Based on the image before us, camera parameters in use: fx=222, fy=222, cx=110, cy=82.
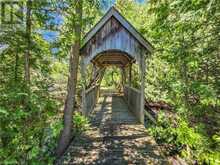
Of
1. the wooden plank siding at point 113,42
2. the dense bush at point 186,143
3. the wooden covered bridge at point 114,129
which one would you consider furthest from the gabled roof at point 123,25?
the dense bush at point 186,143

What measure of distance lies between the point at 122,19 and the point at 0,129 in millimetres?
6141

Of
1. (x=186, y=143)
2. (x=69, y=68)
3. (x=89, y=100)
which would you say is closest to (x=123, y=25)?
(x=69, y=68)

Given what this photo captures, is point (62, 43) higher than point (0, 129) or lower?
higher

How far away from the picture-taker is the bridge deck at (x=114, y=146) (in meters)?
5.22

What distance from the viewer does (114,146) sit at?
6105 mm

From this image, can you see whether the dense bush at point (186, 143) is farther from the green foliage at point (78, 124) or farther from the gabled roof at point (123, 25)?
the gabled roof at point (123, 25)

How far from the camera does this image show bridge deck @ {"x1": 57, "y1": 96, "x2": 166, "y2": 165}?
17.1ft

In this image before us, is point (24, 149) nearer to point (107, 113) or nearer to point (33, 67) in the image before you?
point (33, 67)

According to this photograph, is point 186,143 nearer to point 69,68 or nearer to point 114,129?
point 114,129

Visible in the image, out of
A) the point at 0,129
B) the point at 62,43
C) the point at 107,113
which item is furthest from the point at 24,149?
the point at 107,113

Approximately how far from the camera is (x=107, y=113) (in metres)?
10.8

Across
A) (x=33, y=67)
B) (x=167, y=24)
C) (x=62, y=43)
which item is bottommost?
(x=33, y=67)

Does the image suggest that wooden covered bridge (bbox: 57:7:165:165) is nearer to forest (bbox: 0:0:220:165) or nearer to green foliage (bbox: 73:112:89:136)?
green foliage (bbox: 73:112:89:136)

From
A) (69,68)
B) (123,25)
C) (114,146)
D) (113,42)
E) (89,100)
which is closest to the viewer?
(114,146)
